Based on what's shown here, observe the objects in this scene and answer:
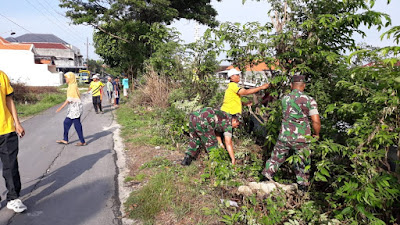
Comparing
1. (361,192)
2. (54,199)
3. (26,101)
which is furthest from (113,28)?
(361,192)

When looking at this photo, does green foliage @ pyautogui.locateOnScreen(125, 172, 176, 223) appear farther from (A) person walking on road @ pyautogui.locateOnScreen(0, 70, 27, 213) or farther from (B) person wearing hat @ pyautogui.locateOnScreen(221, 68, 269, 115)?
(B) person wearing hat @ pyautogui.locateOnScreen(221, 68, 269, 115)

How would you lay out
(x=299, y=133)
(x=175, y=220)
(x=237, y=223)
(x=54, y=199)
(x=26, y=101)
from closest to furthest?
(x=237, y=223), (x=175, y=220), (x=299, y=133), (x=54, y=199), (x=26, y=101)

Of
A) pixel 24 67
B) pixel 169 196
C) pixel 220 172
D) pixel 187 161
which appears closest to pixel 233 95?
pixel 187 161

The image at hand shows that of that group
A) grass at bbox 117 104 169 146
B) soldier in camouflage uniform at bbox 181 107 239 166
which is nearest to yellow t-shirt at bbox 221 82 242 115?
soldier in camouflage uniform at bbox 181 107 239 166

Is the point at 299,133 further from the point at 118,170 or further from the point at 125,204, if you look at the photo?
the point at 118,170

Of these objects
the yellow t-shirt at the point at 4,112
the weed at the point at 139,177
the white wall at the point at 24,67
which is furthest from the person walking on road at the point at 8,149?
the white wall at the point at 24,67

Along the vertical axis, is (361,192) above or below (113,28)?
below

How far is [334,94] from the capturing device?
13.3 feet

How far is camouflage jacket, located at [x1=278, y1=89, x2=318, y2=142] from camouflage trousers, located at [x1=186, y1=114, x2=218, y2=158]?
135 centimetres

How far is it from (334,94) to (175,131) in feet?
11.5

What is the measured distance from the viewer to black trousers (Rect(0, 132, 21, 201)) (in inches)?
140

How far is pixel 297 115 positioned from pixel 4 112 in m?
3.86

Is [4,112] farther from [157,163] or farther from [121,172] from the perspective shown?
[157,163]

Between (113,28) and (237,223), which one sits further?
(113,28)
